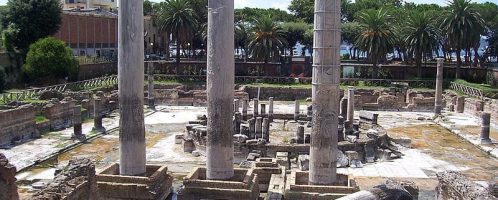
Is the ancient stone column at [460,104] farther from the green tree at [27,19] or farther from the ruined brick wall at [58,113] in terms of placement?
the green tree at [27,19]

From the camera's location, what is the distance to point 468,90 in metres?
47.8

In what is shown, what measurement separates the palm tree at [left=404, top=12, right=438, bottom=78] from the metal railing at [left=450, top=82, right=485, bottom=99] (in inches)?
174

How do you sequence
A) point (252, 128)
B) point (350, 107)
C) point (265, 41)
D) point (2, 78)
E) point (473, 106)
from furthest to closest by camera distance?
point (265, 41) < point (2, 78) < point (473, 106) < point (350, 107) < point (252, 128)

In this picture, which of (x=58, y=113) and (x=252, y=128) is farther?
(x=58, y=113)

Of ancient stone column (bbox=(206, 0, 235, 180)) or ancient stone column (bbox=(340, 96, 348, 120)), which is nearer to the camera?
ancient stone column (bbox=(206, 0, 235, 180))

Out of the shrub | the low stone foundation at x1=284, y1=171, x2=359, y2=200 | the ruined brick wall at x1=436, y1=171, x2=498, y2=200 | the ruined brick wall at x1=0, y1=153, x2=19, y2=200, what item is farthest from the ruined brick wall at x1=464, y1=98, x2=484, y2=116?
the shrub

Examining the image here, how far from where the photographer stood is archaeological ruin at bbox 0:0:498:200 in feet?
48.6

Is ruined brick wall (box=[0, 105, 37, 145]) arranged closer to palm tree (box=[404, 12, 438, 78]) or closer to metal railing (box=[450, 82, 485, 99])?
metal railing (box=[450, 82, 485, 99])

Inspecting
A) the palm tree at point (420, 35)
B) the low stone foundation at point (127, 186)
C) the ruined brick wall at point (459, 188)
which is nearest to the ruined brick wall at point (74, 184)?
the low stone foundation at point (127, 186)

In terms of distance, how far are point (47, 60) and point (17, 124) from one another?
54.9 feet

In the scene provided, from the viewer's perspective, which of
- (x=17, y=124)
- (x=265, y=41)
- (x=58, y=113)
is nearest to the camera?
(x=17, y=124)

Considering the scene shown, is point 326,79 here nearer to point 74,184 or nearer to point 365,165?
point 74,184

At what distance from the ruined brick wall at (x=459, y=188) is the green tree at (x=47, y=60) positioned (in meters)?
37.2

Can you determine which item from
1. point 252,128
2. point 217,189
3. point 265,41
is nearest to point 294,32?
point 265,41
